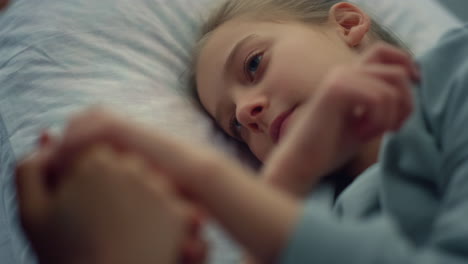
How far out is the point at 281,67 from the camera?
0.81m

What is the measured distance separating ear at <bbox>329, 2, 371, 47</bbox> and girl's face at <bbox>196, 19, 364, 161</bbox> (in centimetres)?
1

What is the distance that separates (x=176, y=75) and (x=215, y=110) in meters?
0.17

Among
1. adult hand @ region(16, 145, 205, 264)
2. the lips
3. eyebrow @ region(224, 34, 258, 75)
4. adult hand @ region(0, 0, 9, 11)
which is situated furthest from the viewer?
adult hand @ region(0, 0, 9, 11)

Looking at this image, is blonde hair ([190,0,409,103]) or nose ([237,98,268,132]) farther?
blonde hair ([190,0,409,103])

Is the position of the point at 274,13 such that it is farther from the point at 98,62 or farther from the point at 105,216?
the point at 105,216

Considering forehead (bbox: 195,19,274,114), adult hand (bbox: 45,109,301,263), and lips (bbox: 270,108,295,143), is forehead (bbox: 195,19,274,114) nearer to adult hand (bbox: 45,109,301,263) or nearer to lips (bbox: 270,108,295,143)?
lips (bbox: 270,108,295,143)

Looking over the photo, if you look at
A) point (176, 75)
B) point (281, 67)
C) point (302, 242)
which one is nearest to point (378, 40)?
point (281, 67)

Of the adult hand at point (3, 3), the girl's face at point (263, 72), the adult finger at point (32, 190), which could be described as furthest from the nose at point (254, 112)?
the adult hand at point (3, 3)

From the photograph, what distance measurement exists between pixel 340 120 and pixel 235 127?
50 cm

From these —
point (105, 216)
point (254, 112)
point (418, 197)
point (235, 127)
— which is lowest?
point (235, 127)

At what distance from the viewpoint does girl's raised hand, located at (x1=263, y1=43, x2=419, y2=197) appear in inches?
18.0

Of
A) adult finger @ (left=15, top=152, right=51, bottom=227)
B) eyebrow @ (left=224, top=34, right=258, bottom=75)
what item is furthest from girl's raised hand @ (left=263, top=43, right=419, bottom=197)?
eyebrow @ (left=224, top=34, right=258, bottom=75)

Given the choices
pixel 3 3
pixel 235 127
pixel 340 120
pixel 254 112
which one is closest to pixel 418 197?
pixel 340 120

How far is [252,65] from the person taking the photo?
866 mm
